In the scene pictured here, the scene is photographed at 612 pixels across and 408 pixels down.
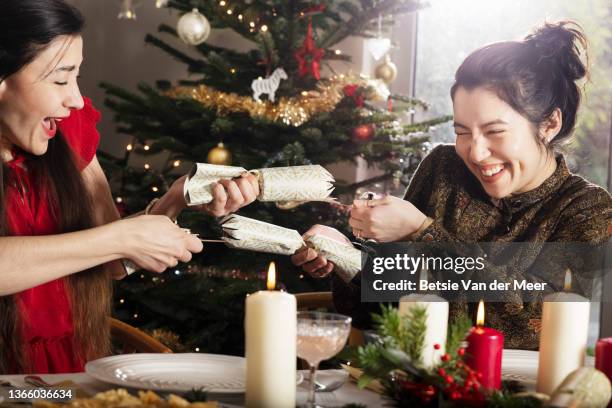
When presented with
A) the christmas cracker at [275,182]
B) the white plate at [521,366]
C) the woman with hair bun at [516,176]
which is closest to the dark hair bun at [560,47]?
the woman with hair bun at [516,176]

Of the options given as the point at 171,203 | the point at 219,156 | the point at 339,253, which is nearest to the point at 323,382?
the point at 339,253

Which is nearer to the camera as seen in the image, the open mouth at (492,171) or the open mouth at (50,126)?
the open mouth at (50,126)

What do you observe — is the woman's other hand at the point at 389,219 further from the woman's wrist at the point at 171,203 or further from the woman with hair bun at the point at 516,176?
the woman's wrist at the point at 171,203

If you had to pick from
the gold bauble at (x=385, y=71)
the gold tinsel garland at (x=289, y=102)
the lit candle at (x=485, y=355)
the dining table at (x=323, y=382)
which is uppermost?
the gold bauble at (x=385, y=71)

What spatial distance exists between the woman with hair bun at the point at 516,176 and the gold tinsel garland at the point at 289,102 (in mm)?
698

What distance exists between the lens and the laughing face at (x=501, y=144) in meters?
1.77

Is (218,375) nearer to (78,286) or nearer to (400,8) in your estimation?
(78,286)

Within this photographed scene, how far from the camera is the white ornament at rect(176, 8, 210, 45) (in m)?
2.49

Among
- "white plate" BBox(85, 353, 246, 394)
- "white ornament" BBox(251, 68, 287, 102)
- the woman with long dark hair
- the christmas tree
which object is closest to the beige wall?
the christmas tree

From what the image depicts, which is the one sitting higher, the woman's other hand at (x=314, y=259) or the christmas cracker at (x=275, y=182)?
the christmas cracker at (x=275, y=182)

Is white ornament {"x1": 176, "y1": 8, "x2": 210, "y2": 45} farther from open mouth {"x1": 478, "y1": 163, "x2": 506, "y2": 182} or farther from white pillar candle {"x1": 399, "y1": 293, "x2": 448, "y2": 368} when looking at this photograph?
white pillar candle {"x1": 399, "y1": 293, "x2": 448, "y2": 368}

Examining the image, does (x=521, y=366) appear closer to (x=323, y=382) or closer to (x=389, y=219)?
(x=323, y=382)

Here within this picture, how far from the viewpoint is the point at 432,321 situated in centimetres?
107

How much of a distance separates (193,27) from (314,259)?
1.08 metres
